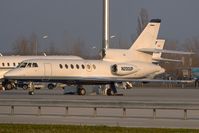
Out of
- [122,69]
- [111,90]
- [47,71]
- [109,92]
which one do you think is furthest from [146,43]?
[47,71]

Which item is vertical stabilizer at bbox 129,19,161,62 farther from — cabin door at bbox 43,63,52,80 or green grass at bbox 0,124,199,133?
green grass at bbox 0,124,199,133

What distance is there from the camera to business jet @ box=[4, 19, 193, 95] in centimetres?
5397

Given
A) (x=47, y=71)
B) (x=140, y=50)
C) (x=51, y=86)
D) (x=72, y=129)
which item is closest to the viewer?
(x=72, y=129)

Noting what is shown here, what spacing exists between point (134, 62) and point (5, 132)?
37403 millimetres

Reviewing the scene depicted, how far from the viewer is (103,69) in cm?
5622

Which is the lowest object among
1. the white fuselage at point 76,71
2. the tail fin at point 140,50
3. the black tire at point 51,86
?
the black tire at point 51,86

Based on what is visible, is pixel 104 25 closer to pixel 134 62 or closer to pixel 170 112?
pixel 134 62

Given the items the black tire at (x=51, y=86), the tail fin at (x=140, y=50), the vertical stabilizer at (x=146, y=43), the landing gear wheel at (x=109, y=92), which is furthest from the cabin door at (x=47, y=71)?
the black tire at (x=51, y=86)

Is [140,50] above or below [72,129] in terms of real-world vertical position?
below

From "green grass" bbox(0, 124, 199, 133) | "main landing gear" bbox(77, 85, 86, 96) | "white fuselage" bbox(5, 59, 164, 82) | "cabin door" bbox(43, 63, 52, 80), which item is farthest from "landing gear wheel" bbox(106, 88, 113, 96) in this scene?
"green grass" bbox(0, 124, 199, 133)

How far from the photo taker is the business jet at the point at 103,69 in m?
54.0

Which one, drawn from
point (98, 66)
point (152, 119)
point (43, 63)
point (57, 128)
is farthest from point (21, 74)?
point (57, 128)

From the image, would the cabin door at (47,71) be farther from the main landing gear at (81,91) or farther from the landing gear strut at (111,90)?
the landing gear strut at (111,90)

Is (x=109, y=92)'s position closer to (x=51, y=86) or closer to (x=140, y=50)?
(x=140, y=50)
